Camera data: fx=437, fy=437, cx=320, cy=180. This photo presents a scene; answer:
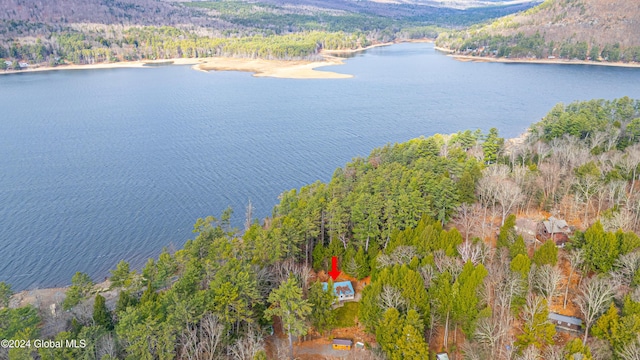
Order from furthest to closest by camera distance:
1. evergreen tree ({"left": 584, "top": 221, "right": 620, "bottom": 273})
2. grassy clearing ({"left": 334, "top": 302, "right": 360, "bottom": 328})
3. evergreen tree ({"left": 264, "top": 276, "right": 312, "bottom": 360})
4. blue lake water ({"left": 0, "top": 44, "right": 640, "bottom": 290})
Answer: blue lake water ({"left": 0, "top": 44, "right": 640, "bottom": 290}) → grassy clearing ({"left": 334, "top": 302, "right": 360, "bottom": 328}) → evergreen tree ({"left": 584, "top": 221, "right": 620, "bottom": 273}) → evergreen tree ({"left": 264, "top": 276, "right": 312, "bottom": 360})

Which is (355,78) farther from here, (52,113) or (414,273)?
(414,273)

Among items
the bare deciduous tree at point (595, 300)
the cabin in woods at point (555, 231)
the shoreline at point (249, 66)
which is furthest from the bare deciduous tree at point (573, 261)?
the shoreline at point (249, 66)

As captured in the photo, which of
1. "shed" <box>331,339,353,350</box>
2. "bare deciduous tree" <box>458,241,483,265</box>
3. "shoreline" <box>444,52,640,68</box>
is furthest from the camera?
"shoreline" <box>444,52,640,68</box>

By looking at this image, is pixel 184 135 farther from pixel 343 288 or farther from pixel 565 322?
pixel 565 322

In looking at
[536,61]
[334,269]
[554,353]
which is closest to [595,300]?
[554,353]

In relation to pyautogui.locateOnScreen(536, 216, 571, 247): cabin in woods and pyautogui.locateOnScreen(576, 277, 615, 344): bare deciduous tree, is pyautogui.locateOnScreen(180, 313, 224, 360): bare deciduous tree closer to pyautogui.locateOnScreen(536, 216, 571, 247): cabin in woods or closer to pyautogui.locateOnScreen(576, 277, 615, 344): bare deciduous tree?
pyautogui.locateOnScreen(576, 277, 615, 344): bare deciduous tree

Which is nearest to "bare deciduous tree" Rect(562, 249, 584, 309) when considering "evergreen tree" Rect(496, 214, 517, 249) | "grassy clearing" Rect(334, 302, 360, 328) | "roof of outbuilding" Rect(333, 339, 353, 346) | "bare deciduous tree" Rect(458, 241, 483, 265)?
"evergreen tree" Rect(496, 214, 517, 249)

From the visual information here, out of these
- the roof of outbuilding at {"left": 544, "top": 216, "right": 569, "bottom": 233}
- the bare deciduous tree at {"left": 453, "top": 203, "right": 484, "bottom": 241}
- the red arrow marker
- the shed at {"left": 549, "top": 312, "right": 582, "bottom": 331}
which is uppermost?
the roof of outbuilding at {"left": 544, "top": 216, "right": 569, "bottom": 233}

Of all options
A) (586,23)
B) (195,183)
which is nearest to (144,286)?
(195,183)
